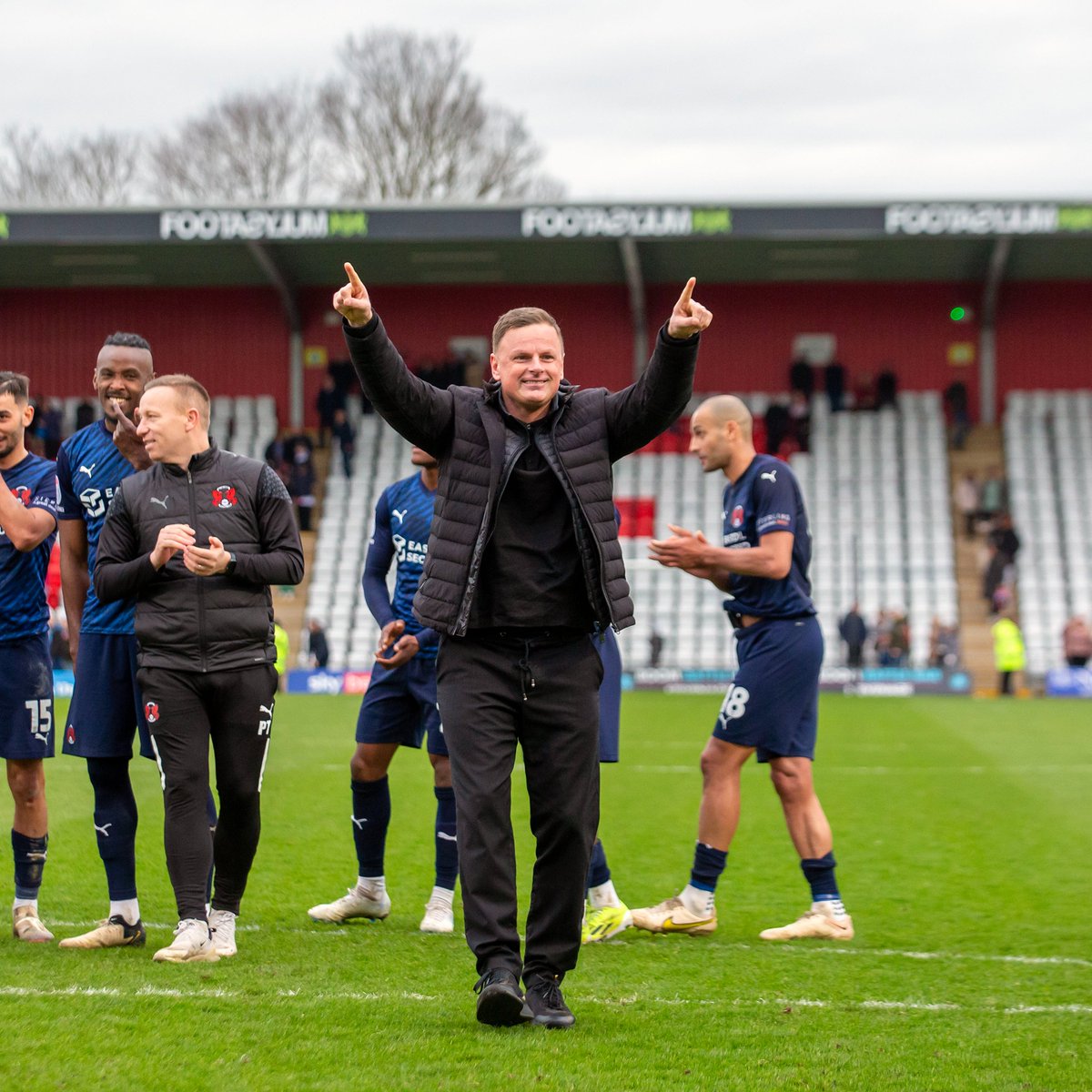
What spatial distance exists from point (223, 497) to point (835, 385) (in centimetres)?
2632

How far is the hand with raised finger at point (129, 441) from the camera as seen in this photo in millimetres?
5688

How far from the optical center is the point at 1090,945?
6230 millimetres

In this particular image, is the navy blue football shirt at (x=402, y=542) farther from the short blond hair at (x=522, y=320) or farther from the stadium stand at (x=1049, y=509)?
the stadium stand at (x=1049, y=509)

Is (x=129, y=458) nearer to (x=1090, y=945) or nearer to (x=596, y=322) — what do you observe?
(x=1090, y=945)

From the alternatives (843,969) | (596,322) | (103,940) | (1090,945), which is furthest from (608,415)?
(596,322)

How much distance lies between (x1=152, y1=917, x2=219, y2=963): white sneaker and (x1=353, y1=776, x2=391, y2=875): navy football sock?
51.9 inches

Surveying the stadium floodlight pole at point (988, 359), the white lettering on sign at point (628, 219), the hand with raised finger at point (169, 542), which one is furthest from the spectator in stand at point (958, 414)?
the hand with raised finger at point (169, 542)

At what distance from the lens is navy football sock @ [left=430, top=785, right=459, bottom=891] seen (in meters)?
6.43

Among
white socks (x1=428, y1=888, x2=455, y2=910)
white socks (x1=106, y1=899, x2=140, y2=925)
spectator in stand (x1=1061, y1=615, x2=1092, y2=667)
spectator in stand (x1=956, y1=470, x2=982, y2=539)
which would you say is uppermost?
spectator in stand (x1=956, y1=470, x2=982, y2=539)

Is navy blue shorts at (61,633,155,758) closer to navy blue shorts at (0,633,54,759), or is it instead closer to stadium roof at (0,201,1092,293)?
navy blue shorts at (0,633,54,759)

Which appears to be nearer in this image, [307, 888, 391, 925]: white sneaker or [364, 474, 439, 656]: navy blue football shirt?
[307, 888, 391, 925]: white sneaker

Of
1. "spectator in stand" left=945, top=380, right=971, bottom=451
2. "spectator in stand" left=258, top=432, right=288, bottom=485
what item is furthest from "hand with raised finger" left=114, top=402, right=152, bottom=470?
"spectator in stand" left=945, top=380, right=971, bottom=451

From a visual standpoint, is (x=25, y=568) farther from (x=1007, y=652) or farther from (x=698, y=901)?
(x=1007, y=652)

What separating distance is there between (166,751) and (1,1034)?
3.96 feet
